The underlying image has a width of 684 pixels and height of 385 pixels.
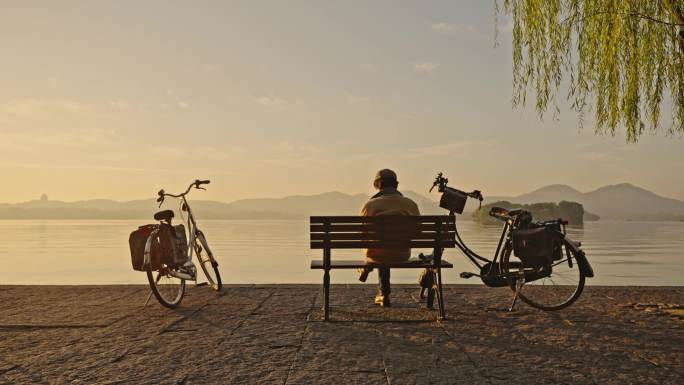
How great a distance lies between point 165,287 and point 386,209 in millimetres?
2828

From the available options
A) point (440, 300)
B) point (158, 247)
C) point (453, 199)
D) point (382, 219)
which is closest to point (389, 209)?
point (382, 219)

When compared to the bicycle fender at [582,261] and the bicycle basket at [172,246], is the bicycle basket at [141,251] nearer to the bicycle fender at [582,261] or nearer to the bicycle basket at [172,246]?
the bicycle basket at [172,246]

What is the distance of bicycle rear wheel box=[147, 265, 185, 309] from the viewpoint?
20.4 feet

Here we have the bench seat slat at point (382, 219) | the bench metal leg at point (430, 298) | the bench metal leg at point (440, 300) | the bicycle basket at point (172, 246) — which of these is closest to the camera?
the bench metal leg at point (440, 300)

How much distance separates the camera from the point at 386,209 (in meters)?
6.38

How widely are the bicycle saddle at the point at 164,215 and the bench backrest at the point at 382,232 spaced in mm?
1747

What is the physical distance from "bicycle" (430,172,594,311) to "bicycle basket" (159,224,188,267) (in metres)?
2.94

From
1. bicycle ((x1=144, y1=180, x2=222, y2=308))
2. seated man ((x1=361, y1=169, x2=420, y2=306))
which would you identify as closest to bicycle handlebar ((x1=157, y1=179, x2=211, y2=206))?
bicycle ((x1=144, y1=180, x2=222, y2=308))

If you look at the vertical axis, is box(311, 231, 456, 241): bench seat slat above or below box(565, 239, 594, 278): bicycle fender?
above

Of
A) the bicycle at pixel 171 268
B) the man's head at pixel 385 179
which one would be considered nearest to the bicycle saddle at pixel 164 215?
the bicycle at pixel 171 268

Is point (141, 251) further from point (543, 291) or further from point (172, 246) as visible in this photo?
point (543, 291)

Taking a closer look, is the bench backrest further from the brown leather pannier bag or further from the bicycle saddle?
the bicycle saddle

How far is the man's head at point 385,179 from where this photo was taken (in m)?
6.61

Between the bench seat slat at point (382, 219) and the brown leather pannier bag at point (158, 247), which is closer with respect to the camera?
the bench seat slat at point (382, 219)
